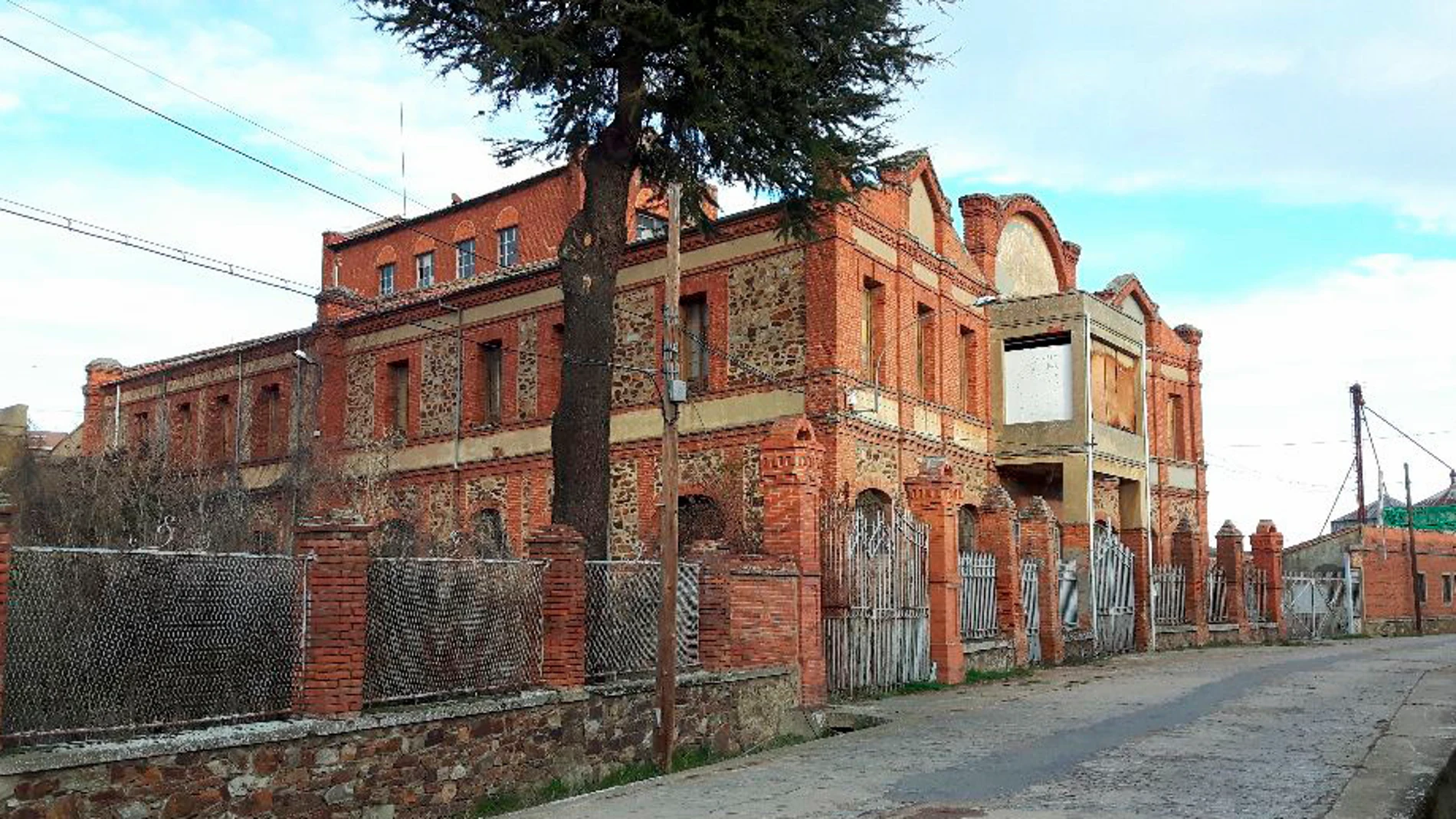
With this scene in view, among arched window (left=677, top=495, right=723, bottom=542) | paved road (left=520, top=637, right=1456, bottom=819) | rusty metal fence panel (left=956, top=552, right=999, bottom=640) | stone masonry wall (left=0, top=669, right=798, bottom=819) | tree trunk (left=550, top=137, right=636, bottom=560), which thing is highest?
tree trunk (left=550, top=137, right=636, bottom=560)

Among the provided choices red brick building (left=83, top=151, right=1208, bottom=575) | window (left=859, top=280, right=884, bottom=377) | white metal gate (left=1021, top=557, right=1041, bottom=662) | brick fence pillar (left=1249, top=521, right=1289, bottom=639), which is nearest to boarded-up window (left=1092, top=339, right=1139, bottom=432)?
red brick building (left=83, top=151, right=1208, bottom=575)

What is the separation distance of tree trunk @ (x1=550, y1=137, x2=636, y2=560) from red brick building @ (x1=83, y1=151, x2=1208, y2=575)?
4.20 meters

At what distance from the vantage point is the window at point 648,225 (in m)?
28.0

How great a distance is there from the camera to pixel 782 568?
1574cm

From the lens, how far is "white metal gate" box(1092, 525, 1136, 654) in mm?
26234

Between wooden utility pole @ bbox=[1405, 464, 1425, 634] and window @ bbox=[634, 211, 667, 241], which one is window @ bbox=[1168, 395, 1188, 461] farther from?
window @ bbox=[634, 211, 667, 241]

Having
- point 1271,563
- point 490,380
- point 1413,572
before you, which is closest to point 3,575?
point 490,380

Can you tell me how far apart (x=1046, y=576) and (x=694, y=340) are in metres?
7.88

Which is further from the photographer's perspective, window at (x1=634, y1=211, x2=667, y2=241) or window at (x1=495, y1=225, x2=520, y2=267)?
window at (x1=495, y1=225, x2=520, y2=267)

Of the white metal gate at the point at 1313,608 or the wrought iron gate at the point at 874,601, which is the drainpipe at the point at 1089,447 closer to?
the wrought iron gate at the point at 874,601

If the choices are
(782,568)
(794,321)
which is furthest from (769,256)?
(782,568)

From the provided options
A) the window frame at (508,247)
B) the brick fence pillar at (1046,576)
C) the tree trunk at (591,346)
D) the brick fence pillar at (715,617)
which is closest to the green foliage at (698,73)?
the tree trunk at (591,346)

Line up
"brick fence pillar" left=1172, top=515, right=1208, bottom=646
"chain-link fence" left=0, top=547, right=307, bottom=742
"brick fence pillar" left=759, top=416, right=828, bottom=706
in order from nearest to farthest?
1. "chain-link fence" left=0, top=547, right=307, bottom=742
2. "brick fence pillar" left=759, top=416, right=828, bottom=706
3. "brick fence pillar" left=1172, top=515, right=1208, bottom=646

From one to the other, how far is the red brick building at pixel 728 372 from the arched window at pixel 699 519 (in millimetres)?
126
